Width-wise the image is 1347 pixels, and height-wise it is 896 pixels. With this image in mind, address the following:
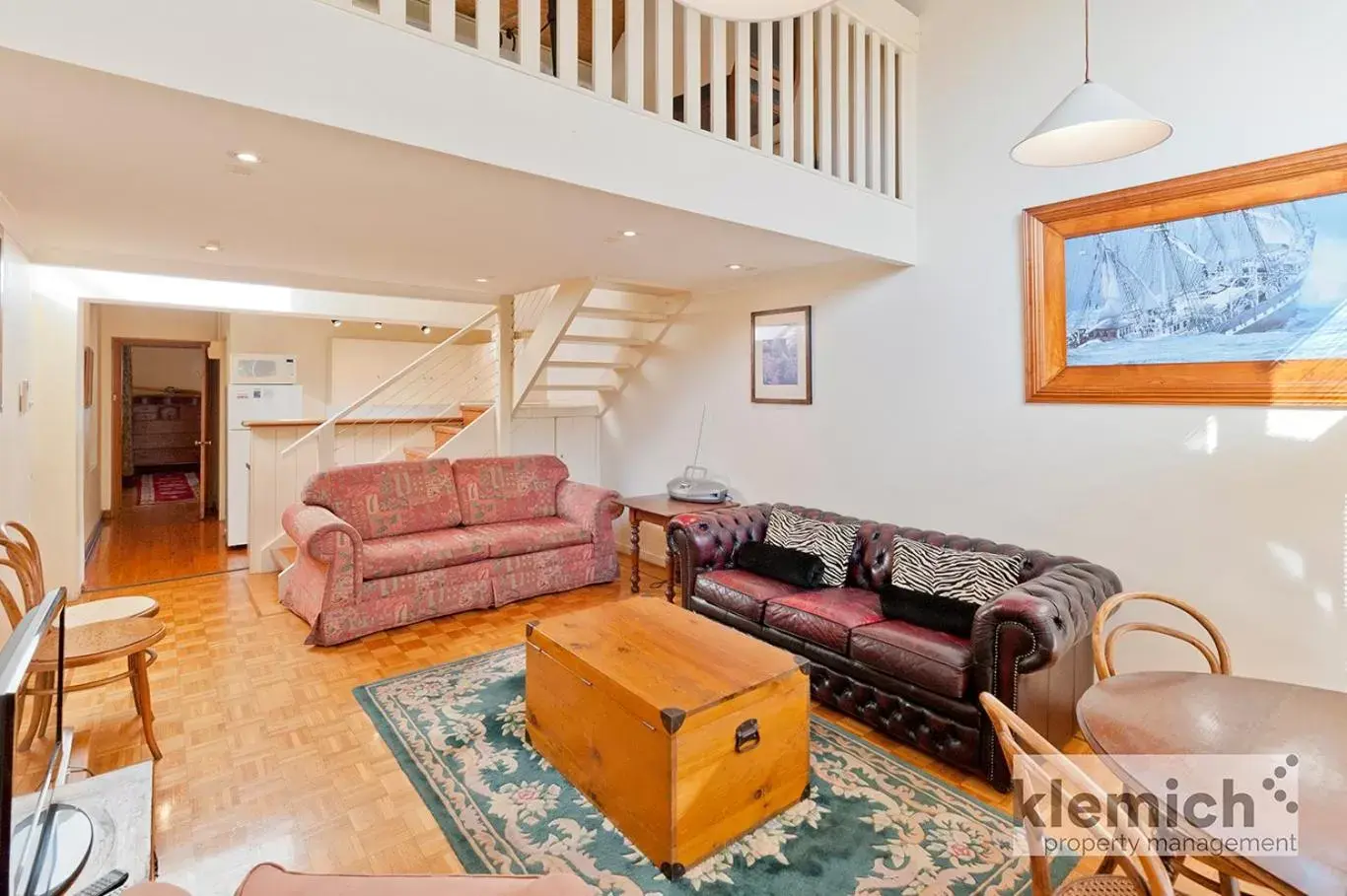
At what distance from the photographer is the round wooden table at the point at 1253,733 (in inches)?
38.2

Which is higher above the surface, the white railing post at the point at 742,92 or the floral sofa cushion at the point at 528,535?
the white railing post at the point at 742,92

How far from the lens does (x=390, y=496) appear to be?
4207mm

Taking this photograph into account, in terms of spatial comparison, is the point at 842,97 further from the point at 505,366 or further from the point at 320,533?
the point at 320,533

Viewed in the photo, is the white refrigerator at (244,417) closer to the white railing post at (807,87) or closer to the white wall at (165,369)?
the white wall at (165,369)

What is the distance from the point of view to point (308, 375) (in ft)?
22.8

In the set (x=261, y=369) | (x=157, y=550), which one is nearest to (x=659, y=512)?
(x=157, y=550)

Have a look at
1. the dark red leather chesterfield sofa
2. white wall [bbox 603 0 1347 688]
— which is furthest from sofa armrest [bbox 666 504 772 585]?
white wall [bbox 603 0 1347 688]

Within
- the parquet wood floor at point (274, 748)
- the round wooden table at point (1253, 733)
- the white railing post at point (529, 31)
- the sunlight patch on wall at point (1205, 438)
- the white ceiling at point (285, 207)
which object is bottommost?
the parquet wood floor at point (274, 748)

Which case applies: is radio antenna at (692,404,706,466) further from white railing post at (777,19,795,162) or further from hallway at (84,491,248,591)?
hallway at (84,491,248,591)

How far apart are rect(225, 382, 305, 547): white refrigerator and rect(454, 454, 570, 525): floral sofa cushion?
239 cm

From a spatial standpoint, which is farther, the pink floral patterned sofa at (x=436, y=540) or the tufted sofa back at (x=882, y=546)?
the pink floral patterned sofa at (x=436, y=540)

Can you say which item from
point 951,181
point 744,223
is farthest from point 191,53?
point 951,181

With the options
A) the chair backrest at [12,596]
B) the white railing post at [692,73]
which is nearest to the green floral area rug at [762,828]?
the chair backrest at [12,596]

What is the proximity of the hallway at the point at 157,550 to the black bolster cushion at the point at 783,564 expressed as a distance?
4143mm
